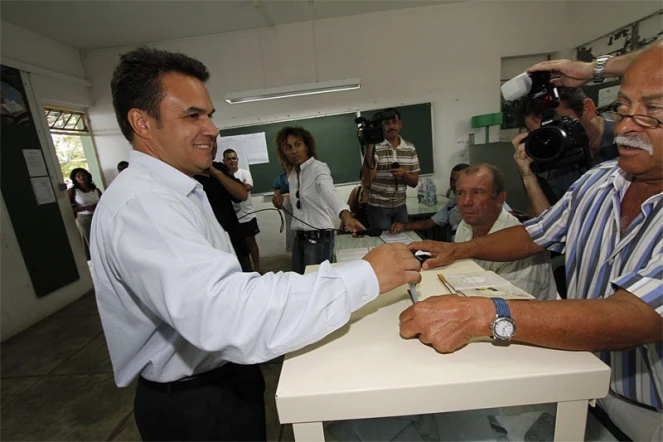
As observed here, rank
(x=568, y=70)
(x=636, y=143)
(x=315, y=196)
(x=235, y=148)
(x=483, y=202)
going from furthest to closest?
(x=235, y=148)
(x=315, y=196)
(x=483, y=202)
(x=568, y=70)
(x=636, y=143)

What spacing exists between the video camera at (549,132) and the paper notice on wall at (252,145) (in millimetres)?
3643

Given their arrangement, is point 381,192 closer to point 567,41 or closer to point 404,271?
point 404,271

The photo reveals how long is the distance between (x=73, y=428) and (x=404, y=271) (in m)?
2.44

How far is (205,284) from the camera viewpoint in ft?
1.84

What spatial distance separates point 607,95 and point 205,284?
4.46m

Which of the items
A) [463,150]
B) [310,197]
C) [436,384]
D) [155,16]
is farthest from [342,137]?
[436,384]

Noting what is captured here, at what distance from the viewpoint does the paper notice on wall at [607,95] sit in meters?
3.19

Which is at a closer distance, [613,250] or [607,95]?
[613,250]

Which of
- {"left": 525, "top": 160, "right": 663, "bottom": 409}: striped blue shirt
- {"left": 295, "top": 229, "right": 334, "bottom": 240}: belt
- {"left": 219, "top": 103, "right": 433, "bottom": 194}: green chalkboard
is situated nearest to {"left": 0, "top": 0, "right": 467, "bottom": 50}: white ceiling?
{"left": 219, "top": 103, "right": 433, "bottom": 194}: green chalkboard

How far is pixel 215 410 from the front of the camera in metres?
0.91

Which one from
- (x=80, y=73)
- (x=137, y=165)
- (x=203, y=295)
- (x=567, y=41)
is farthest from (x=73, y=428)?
(x=567, y=41)

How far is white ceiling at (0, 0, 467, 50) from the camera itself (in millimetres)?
3158

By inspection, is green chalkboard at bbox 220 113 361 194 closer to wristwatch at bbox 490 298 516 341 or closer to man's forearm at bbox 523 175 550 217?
man's forearm at bbox 523 175 550 217

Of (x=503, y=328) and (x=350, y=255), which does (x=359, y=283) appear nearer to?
(x=503, y=328)
